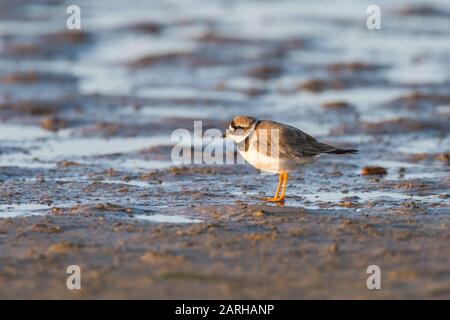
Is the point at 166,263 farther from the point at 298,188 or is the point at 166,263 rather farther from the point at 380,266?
the point at 298,188

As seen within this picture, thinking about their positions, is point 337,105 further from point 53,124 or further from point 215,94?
point 53,124

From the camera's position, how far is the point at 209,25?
26.1 meters

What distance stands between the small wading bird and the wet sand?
48cm

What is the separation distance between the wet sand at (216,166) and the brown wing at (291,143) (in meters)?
0.60

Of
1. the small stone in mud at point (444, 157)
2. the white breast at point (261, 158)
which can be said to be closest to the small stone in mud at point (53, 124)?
the white breast at point (261, 158)

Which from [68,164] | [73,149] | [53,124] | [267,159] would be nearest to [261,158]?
[267,159]

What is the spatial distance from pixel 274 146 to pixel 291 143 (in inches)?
8.0

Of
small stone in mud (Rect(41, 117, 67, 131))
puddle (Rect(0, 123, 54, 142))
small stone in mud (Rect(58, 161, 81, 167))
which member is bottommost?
small stone in mud (Rect(58, 161, 81, 167))

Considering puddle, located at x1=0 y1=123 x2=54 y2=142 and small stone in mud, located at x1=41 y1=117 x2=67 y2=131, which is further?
small stone in mud, located at x1=41 y1=117 x2=67 y2=131

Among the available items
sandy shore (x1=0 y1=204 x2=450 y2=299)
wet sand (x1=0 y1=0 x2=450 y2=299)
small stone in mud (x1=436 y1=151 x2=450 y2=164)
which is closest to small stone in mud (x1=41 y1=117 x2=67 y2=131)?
wet sand (x1=0 y1=0 x2=450 y2=299)

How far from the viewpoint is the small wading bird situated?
10.0 m

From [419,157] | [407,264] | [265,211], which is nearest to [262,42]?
[419,157]

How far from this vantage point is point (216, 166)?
485 inches

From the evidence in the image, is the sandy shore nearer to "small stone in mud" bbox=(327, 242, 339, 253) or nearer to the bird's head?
"small stone in mud" bbox=(327, 242, 339, 253)
